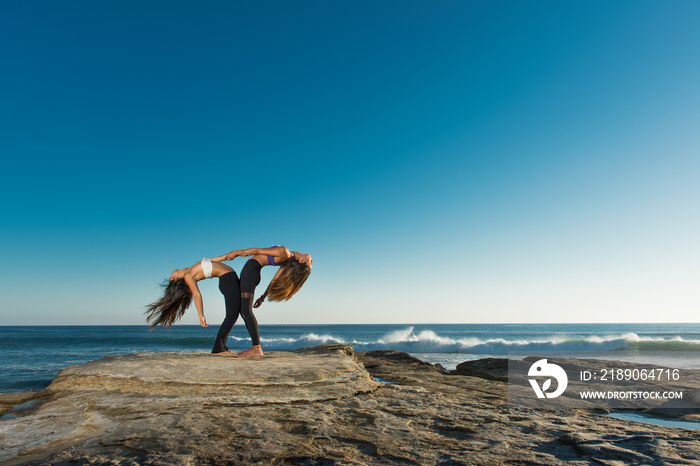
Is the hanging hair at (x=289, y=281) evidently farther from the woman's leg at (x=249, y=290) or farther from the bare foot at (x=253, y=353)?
the bare foot at (x=253, y=353)

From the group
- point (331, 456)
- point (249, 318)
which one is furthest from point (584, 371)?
point (331, 456)

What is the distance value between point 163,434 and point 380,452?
1416mm

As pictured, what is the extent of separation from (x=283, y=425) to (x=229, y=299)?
10.3 ft

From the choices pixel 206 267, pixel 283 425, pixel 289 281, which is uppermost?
pixel 206 267

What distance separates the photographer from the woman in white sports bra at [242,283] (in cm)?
533

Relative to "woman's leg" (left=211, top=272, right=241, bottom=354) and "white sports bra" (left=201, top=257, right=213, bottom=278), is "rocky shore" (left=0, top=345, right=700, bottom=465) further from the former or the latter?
"white sports bra" (left=201, top=257, right=213, bottom=278)

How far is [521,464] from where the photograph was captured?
1974mm

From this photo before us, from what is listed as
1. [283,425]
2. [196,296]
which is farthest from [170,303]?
[283,425]

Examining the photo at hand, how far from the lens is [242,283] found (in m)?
5.34

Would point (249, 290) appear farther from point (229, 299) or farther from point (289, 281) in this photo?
point (289, 281)

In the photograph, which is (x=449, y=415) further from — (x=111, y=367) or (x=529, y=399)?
(x=111, y=367)

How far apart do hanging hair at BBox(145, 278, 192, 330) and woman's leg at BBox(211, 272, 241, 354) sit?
562mm

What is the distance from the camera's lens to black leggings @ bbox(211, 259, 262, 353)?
5340 mm

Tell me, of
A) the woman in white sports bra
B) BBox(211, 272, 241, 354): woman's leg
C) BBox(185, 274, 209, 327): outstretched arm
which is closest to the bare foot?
the woman in white sports bra
